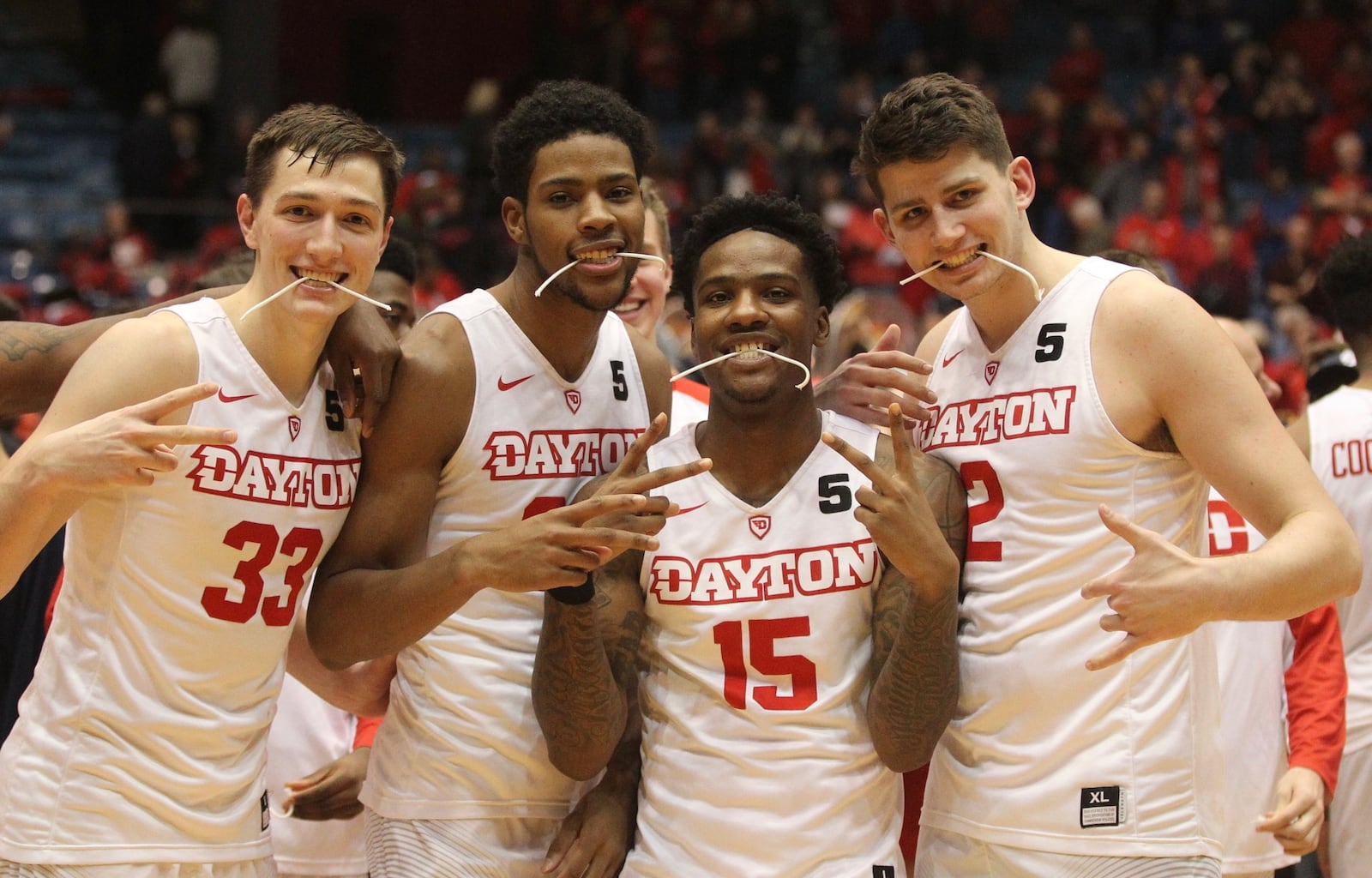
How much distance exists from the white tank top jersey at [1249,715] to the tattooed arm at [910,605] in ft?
4.37

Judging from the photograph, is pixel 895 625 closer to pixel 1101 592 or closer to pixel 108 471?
pixel 1101 592

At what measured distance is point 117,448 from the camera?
3.08 m

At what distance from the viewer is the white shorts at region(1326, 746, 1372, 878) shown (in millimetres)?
4883

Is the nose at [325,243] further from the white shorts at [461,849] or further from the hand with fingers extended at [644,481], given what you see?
the white shorts at [461,849]

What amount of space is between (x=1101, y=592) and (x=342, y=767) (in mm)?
2367

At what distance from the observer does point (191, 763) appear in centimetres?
346

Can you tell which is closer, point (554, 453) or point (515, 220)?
point (554, 453)

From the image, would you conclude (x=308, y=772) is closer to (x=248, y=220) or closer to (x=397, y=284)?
(x=397, y=284)

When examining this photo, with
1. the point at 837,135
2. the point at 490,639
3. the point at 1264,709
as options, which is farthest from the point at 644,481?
the point at 837,135

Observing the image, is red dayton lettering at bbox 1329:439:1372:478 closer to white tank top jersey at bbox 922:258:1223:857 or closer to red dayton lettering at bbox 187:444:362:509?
white tank top jersey at bbox 922:258:1223:857

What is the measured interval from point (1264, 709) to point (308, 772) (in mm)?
3025

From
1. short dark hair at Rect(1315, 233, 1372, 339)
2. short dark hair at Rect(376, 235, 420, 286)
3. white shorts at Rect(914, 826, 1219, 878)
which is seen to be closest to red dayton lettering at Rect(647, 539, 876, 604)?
white shorts at Rect(914, 826, 1219, 878)

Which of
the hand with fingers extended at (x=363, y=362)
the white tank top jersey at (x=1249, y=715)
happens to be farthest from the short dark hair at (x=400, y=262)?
the white tank top jersey at (x=1249, y=715)

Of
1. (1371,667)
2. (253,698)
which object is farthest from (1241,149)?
(253,698)
